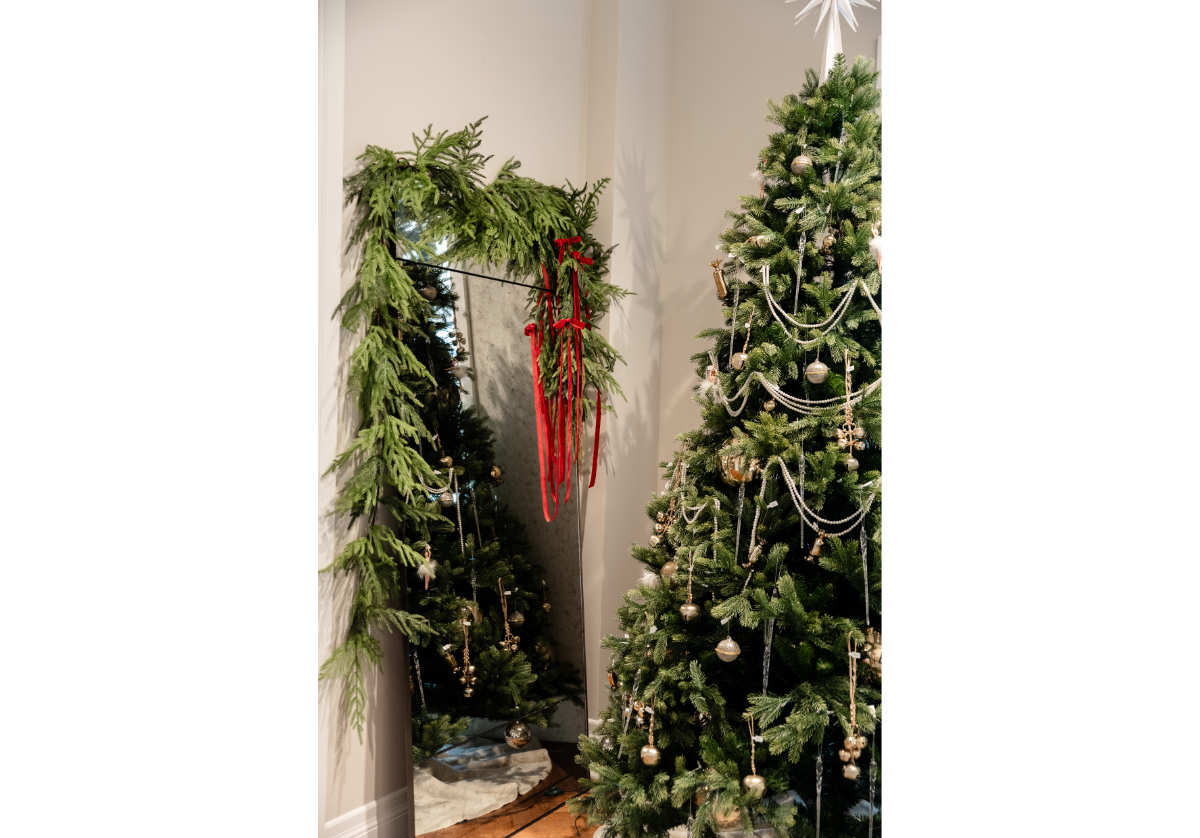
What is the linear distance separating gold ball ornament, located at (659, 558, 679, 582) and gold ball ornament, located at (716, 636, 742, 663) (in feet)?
0.61

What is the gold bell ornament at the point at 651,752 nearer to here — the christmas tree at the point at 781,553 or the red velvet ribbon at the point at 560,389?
the christmas tree at the point at 781,553

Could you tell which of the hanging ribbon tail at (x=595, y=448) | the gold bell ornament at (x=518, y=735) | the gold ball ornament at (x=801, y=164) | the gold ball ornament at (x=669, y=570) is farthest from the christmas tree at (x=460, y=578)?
the gold ball ornament at (x=801, y=164)

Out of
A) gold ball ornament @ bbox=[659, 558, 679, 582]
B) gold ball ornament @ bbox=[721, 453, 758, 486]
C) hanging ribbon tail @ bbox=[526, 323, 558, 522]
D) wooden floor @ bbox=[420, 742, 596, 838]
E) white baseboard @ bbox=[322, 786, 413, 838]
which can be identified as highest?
hanging ribbon tail @ bbox=[526, 323, 558, 522]

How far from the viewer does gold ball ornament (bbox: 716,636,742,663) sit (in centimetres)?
135

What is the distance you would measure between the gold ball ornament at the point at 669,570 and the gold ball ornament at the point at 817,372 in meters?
0.47

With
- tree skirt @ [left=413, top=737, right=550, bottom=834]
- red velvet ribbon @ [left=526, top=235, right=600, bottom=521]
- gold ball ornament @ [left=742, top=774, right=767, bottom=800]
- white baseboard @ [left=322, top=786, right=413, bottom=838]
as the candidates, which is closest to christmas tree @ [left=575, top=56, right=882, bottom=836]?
gold ball ornament @ [left=742, top=774, right=767, bottom=800]

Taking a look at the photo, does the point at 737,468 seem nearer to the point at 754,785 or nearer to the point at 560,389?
the point at 754,785

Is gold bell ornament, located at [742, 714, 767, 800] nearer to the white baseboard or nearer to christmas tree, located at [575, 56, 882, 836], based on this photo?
christmas tree, located at [575, 56, 882, 836]

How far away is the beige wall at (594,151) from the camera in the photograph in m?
1.64

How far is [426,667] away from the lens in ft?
5.58

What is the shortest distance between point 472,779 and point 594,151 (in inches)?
74.7
